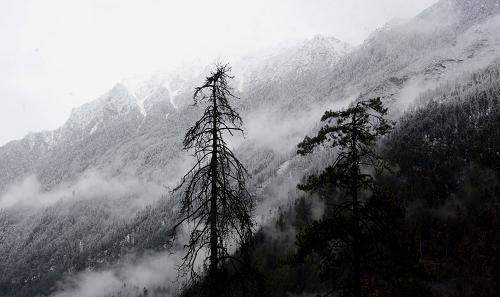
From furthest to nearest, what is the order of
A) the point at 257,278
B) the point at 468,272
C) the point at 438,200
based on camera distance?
the point at 438,200 → the point at 468,272 → the point at 257,278

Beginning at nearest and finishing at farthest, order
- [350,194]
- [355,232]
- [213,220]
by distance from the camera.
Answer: [213,220] → [355,232] → [350,194]

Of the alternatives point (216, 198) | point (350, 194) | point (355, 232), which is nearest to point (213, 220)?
point (216, 198)

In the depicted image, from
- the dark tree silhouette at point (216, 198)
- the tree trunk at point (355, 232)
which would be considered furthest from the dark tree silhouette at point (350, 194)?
the dark tree silhouette at point (216, 198)

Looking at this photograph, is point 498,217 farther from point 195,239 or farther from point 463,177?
point 195,239

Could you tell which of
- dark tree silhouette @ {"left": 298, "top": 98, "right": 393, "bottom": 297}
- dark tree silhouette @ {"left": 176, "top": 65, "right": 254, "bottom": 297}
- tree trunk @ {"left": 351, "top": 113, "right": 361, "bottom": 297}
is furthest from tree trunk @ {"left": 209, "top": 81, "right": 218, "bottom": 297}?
tree trunk @ {"left": 351, "top": 113, "right": 361, "bottom": 297}

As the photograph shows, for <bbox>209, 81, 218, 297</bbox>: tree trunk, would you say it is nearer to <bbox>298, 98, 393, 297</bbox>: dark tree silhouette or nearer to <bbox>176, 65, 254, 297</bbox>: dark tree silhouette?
<bbox>176, 65, 254, 297</bbox>: dark tree silhouette

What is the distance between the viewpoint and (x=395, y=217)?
15430 millimetres

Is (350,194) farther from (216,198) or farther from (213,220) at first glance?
(213,220)

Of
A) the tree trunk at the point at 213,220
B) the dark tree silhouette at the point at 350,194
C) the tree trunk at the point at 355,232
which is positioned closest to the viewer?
the tree trunk at the point at 213,220

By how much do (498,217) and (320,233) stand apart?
174639mm

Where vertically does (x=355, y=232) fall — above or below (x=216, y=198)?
below

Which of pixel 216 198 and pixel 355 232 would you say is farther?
pixel 355 232

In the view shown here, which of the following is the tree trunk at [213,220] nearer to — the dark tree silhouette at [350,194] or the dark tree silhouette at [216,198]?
the dark tree silhouette at [216,198]

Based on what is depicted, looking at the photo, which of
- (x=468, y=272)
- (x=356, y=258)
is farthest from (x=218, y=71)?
(x=468, y=272)
